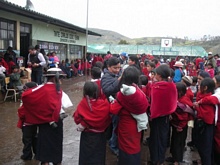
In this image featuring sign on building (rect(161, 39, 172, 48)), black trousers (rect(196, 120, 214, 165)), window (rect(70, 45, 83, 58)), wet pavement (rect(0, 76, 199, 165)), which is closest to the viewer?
black trousers (rect(196, 120, 214, 165))

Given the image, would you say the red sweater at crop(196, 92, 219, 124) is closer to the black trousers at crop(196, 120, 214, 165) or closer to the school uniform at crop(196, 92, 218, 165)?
the school uniform at crop(196, 92, 218, 165)

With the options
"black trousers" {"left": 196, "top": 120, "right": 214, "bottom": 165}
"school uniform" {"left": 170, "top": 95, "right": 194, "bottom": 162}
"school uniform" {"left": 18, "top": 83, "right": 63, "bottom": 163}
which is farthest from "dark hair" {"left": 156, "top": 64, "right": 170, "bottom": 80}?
"school uniform" {"left": 18, "top": 83, "right": 63, "bottom": 163}

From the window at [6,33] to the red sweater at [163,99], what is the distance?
973cm

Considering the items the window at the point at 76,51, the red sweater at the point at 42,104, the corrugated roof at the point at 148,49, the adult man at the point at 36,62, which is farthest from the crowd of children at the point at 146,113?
the corrugated roof at the point at 148,49

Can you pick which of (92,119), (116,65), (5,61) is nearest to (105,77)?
(116,65)

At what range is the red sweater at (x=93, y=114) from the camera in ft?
10.4

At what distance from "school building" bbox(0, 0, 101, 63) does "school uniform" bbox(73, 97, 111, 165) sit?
793 cm

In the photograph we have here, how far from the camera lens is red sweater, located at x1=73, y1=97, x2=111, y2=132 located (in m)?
3.17

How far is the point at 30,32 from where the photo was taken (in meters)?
13.5

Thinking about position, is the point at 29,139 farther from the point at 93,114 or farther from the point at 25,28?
the point at 25,28

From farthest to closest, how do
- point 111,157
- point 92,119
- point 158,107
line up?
point 111,157, point 158,107, point 92,119

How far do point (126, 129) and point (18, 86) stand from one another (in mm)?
6366

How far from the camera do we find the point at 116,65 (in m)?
3.84

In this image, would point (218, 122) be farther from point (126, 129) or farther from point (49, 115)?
point (49, 115)
